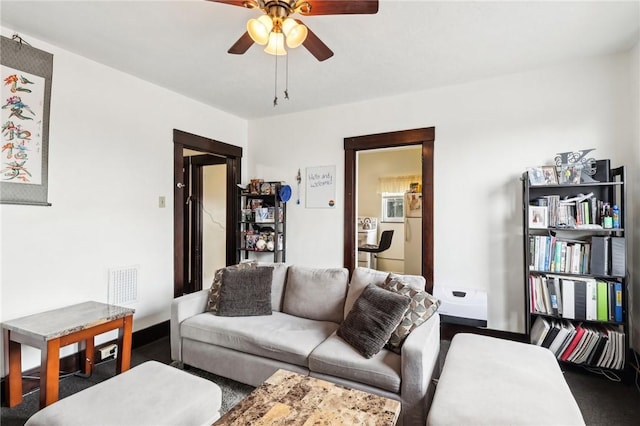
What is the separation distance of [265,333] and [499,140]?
2.77 metres

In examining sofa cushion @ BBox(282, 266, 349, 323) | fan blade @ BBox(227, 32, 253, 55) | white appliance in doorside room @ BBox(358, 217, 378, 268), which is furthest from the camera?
white appliance in doorside room @ BBox(358, 217, 378, 268)

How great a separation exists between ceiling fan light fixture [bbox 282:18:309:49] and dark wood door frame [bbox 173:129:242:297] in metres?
2.18

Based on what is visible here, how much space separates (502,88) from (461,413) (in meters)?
2.91

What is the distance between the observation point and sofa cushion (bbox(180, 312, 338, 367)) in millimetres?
2086

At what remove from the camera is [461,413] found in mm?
1322

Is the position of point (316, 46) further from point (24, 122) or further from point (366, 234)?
point (366, 234)

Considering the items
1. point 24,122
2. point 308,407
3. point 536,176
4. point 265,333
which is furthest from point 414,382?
point 24,122

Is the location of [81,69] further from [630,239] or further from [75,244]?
[630,239]

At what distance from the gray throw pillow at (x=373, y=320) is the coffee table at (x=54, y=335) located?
5.45ft

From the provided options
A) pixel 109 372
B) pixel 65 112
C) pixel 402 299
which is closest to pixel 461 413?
pixel 402 299

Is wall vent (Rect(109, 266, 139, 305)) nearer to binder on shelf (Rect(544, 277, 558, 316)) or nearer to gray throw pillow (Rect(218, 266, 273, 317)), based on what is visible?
gray throw pillow (Rect(218, 266, 273, 317))

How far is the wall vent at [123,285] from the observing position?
2.81 metres

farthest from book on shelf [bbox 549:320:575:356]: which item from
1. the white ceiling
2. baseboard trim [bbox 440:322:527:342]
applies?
the white ceiling

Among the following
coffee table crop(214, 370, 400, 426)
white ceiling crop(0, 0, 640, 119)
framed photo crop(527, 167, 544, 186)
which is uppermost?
white ceiling crop(0, 0, 640, 119)
